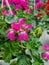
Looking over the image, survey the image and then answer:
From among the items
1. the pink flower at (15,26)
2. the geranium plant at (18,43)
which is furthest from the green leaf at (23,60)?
the pink flower at (15,26)

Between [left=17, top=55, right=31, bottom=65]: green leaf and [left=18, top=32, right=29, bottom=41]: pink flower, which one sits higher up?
[left=18, top=32, right=29, bottom=41]: pink flower

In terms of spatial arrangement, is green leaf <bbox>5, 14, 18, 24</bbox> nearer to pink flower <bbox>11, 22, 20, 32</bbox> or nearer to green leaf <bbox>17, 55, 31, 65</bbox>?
pink flower <bbox>11, 22, 20, 32</bbox>

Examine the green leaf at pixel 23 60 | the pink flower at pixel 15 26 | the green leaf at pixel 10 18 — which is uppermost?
the green leaf at pixel 10 18

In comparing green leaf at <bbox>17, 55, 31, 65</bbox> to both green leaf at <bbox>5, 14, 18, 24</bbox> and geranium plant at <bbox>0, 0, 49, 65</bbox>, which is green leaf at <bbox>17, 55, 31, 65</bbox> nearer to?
geranium plant at <bbox>0, 0, 49, 65</bbox>

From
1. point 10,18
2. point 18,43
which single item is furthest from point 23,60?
point 10,18

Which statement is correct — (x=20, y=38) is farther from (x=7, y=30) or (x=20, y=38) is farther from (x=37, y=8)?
(x=37, y=8)

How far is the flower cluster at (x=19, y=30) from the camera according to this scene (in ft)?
2.74

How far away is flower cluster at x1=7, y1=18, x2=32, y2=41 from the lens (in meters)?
0.83

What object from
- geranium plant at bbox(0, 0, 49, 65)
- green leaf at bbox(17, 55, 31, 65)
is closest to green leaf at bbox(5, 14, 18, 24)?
geranium plant at bbox(0, 0, 49, 65)

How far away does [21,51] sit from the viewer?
0.86 meters

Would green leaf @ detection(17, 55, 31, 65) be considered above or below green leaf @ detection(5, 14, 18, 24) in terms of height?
below

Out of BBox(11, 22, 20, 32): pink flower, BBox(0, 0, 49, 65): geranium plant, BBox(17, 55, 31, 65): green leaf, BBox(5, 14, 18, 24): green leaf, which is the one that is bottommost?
BBox(17, 55, 31, 65): green leaf

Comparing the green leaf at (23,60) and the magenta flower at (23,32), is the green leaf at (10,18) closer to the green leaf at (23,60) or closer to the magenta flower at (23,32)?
the magenta flower at (23,32)

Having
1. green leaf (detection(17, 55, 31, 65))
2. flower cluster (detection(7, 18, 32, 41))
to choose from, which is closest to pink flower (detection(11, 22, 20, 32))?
Answer: flower cluster (detection(7, 18, 32, 41))
